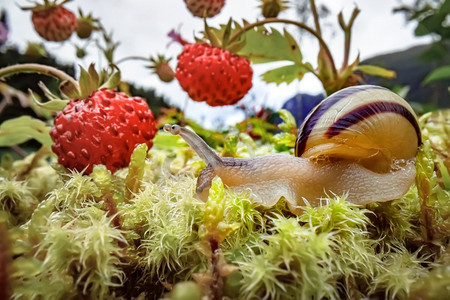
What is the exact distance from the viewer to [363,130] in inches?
20.4

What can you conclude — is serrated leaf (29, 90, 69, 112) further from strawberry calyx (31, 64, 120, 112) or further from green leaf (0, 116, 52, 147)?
green leaf (0, 116, 52, 147)

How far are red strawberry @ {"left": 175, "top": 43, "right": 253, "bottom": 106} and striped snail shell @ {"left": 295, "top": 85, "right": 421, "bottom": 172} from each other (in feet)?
0.87

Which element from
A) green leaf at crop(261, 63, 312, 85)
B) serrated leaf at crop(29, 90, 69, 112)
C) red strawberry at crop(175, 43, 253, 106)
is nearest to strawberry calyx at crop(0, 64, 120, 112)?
serrated leaf at crop(29, 90, 69, 112)

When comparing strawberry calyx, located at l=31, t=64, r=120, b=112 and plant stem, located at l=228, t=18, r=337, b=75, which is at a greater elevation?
plant stem, located at l=228, t=18, r=337, b=75

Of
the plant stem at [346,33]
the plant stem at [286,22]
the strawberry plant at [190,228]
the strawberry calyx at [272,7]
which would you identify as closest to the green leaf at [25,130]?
the strawberry plant at [190,228]

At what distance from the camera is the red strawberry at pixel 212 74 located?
2.50ft

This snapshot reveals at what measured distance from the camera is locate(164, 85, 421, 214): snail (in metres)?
0.51

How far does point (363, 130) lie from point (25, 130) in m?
0.71

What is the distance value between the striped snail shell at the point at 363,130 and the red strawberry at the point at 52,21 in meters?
0.66

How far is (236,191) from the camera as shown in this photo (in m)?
0.50

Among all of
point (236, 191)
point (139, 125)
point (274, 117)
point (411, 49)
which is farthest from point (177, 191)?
point (411, 49)

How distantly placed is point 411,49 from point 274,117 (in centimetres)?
460

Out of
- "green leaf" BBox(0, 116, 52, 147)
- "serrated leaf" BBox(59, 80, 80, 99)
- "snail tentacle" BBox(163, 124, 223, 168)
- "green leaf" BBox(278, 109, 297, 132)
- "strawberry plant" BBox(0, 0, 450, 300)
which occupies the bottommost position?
"green leaf" BBox(0, 116, 52, 147)

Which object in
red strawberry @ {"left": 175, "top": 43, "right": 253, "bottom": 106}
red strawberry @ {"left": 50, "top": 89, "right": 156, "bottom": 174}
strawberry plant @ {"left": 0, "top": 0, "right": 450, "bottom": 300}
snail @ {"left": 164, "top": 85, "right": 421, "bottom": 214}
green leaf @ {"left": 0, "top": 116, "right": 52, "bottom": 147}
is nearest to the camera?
strawberry plant @ {"left": 0, "top": 0, "right": 450, "bottom": 300}
